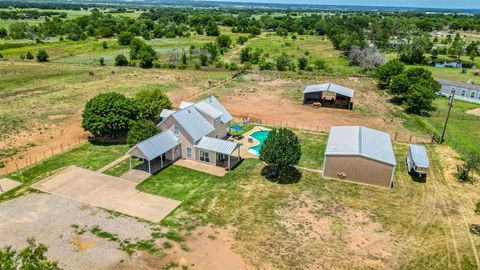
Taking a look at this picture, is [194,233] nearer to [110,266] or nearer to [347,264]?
[110,266]

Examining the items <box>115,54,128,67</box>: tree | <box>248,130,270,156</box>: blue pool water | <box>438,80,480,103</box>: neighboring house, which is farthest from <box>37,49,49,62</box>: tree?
<box>438,80,480,103</box>: neighboring house

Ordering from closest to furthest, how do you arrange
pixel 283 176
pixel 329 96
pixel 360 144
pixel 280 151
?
pixel 280 151 < pixel 360 144 < pixel 283 176 < pixel 329 96

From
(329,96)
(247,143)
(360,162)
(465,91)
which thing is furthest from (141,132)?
(465,91)

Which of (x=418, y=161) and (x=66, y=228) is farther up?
(x=418, y=161)

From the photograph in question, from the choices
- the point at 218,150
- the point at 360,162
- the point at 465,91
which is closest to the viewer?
the point at 360,162

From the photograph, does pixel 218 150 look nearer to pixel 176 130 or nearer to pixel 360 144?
pixel 176 130

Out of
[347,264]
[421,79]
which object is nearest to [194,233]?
[347,264]

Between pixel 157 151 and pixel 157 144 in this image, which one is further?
pixel 157 144
